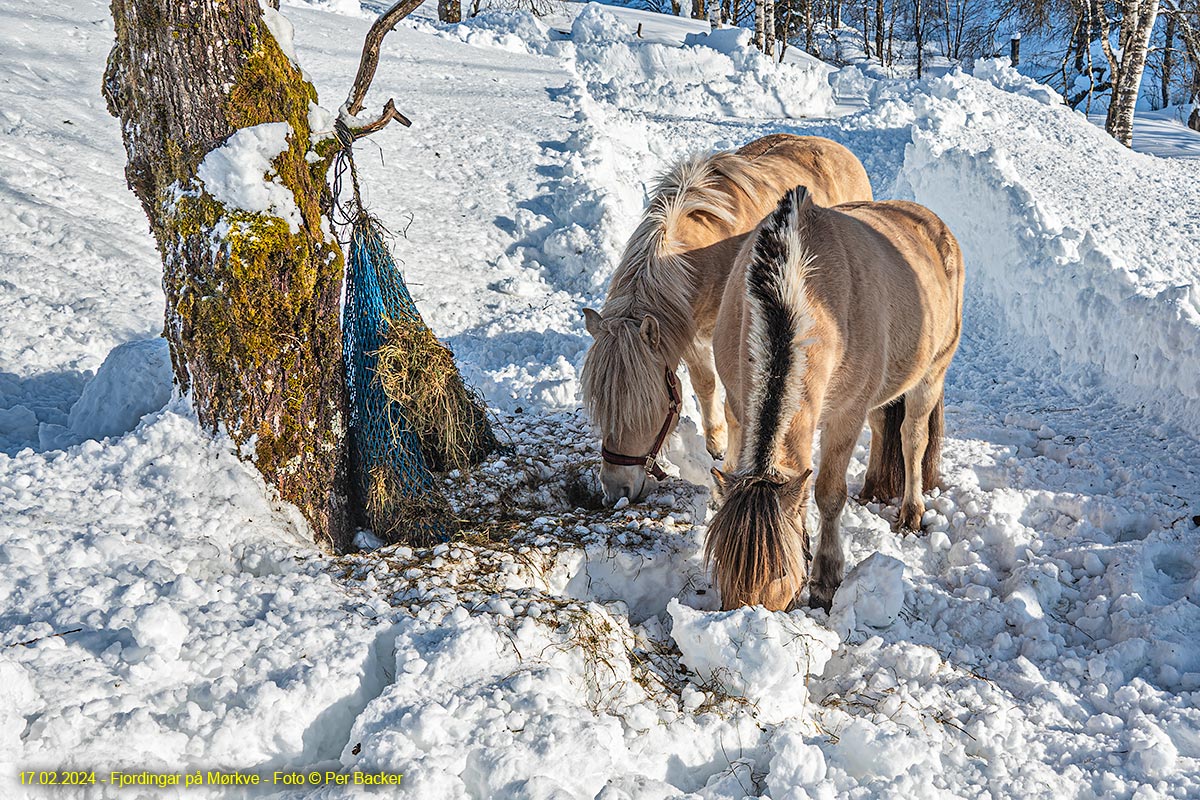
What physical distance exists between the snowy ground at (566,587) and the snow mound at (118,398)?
0.07ft

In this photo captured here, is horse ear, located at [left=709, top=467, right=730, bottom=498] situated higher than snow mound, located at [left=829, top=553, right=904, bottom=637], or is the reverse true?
horse ear, located at [left=709, top=467, right=730, bottom=498]

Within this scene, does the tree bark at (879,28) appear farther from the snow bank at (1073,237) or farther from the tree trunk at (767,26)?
the snow bank at (1073,237)

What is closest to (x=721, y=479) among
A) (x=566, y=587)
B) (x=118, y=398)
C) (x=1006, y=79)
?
(x=566, y=587)

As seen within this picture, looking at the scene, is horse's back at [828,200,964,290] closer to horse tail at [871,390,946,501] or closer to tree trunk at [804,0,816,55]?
horse tail at [871,390,946,501]

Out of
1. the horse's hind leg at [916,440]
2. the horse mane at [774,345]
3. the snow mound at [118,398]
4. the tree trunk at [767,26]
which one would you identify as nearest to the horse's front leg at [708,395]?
the horse's hind leg at [916,440]

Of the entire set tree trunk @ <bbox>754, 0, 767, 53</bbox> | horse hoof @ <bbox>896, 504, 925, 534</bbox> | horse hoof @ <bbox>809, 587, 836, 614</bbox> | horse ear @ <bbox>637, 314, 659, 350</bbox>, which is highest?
tree trunk @ <bbox>754, 0, 767, 53</bbox>

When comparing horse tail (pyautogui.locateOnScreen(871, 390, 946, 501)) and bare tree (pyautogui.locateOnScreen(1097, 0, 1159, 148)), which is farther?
bare tree (pyautogui.locateOnScreen(1097, 0, 1159, 148))

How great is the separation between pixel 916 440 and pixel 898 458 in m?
0.20

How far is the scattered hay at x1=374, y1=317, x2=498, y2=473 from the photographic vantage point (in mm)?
3705

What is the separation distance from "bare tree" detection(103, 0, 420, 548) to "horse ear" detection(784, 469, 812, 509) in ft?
6.56

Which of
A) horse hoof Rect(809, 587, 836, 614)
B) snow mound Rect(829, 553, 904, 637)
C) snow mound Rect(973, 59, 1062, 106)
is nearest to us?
snow mound Rect(829, 553, 904, 637)

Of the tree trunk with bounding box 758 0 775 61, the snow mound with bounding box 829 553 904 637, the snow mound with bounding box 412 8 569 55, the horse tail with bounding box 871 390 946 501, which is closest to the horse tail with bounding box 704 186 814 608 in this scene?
the snow mound with bounding box 829 553 904 637

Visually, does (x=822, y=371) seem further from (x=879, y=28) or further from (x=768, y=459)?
(x=879, y=28)

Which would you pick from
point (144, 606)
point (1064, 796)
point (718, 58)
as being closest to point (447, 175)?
point (144, 606)
